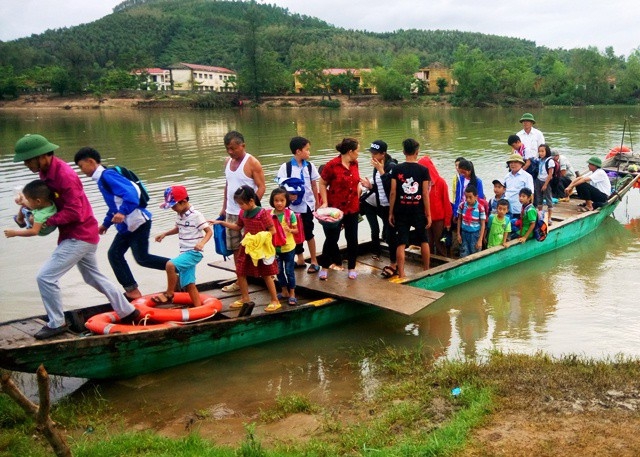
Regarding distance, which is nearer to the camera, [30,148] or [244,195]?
[30,148]

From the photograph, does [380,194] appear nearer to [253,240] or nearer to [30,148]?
[253,240]

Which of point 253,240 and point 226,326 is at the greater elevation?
point 253,240

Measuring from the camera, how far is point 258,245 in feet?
20.2

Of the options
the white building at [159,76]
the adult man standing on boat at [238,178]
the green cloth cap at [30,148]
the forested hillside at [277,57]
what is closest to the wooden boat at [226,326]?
the adult man standing on boat at [238,178]

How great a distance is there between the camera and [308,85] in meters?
76.6

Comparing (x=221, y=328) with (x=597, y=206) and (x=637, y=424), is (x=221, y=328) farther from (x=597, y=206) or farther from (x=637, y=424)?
(x=597, y=206)

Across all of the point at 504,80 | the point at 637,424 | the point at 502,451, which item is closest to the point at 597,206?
the point at 637,424

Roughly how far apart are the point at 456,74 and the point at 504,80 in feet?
20.2

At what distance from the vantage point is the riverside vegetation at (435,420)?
13.4ft

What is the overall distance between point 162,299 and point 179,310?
524 mm

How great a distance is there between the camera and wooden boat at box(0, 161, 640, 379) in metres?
5.16

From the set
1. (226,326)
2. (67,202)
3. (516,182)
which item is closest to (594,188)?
(516,182)

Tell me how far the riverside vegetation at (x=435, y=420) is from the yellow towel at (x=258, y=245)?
1545 mm

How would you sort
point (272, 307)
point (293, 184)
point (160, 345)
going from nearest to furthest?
point (160, 345) → point (272, 307) → point (293, 184)
